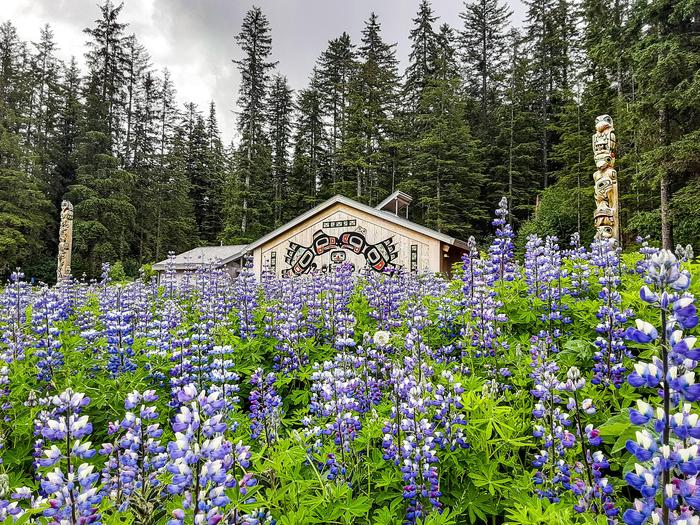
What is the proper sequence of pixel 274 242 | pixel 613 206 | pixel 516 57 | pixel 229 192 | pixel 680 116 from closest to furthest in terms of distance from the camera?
pixel 613 206, pixel 680 116, pixel 274 242, pixel 229 192, pixel 516 57

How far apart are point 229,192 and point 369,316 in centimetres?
3292

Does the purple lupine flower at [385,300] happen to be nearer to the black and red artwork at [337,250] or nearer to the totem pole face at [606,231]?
the totem pole face at [606,231]

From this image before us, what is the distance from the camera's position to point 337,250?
60.4ft

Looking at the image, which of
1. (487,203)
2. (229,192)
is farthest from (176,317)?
(487,203)

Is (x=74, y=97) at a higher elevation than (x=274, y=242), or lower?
higher

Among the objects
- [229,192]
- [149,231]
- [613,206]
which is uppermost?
[229,192]

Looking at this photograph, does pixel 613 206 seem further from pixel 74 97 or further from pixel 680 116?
pixel 74 97

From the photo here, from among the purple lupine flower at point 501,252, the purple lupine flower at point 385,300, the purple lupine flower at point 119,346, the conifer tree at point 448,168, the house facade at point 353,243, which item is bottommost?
the purple lupine flower at point 119,346

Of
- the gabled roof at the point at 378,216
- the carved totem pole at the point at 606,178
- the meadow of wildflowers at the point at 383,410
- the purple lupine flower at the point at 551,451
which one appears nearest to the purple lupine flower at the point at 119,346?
the meadow of wildflowers at the point at 383,410

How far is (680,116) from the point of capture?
17.7m

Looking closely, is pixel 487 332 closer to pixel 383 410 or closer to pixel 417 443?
pixel 383 410

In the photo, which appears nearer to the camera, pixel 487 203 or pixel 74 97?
pixel 487 203

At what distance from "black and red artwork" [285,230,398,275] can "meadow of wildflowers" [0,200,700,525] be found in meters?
10.9

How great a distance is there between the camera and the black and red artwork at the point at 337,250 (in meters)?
17.7
